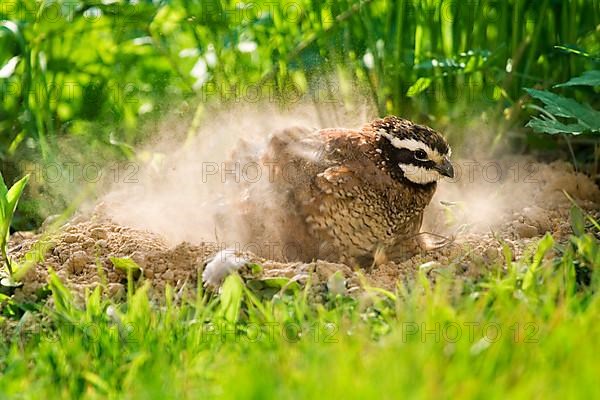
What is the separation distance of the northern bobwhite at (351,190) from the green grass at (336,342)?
0.95 meters

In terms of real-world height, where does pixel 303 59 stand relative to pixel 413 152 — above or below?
above

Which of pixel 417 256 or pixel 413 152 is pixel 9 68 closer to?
pixel 413 152

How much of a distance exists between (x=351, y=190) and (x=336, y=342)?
1774mm

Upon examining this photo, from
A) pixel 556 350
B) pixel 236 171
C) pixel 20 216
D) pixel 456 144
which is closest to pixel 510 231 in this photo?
pixel 456 144

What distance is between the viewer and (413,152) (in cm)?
536

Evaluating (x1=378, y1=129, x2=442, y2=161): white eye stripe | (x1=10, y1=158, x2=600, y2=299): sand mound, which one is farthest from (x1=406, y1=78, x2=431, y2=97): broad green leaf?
(x1=378, y1=129, x2=442, y2=161): white eye stripe

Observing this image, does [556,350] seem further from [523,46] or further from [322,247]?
[523,46]

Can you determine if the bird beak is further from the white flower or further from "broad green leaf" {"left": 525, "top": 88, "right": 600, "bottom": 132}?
the white flower

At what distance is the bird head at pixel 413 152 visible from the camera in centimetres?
534

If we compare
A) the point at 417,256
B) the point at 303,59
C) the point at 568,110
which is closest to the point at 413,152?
the point at 417,256

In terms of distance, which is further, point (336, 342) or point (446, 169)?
point (446, 169)

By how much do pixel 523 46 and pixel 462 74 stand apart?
1.54ft

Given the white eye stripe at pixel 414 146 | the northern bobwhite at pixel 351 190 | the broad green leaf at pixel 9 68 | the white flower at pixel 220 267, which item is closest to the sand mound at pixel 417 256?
the white flower at pixel 220 267

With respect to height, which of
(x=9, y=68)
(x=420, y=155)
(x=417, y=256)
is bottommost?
(x=417, y=256)
